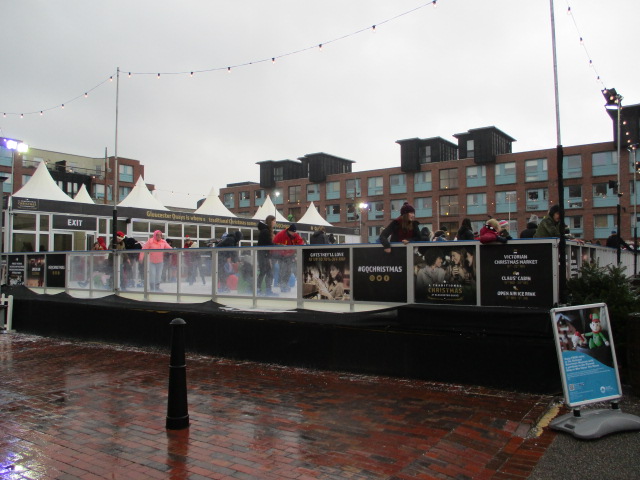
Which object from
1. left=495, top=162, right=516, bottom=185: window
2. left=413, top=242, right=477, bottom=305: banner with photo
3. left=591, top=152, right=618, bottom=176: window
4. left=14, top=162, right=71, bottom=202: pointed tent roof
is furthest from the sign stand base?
left=495, top=162, right=516, bottom=185: window

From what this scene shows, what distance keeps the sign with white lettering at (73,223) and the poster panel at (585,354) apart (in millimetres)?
21536

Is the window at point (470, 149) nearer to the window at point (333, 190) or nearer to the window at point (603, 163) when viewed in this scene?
the window at point (603, 163)

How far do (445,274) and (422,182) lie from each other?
2339 inches

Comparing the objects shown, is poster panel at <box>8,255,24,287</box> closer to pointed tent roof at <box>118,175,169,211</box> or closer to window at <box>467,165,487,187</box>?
pointed tent roof at <box>118,175,169,211</box>

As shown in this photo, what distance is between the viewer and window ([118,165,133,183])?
257 feet

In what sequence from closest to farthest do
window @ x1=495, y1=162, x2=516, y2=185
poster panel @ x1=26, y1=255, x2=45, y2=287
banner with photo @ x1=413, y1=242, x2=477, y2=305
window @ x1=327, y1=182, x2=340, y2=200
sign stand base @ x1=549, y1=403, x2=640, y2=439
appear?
sign stand base @ x1=549, y1=403, x2=640, y2=439
banner with photo @ x1=413, y1=242, x2=477, y2=305
poster panel @ x1=26, y1=255, x2=45, y2=287
window @ x1=495, y1=162, x2=516, y2=185
window @ x1=327, y1=182, x2=340, y2=200

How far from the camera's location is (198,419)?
17.9 ft

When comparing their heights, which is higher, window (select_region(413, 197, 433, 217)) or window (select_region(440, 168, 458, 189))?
window (select_region(440, 168, 458, 189))

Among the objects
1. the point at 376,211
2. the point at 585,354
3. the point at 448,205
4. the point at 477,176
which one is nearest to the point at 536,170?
the point at 477,176

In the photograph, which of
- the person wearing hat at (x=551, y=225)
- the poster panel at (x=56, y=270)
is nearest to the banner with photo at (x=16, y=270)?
the poster panel at (x=56, y=270)

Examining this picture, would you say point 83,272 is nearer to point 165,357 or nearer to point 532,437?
point 165,357

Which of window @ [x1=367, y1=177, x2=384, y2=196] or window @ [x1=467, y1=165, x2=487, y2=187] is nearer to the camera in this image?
window @ [x1=467, y1=165, x2=487, y2=187]

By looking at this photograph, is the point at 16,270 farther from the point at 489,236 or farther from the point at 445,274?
the point at 489,236

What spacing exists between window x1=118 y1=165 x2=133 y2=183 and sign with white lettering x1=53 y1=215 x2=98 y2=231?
58.9m
